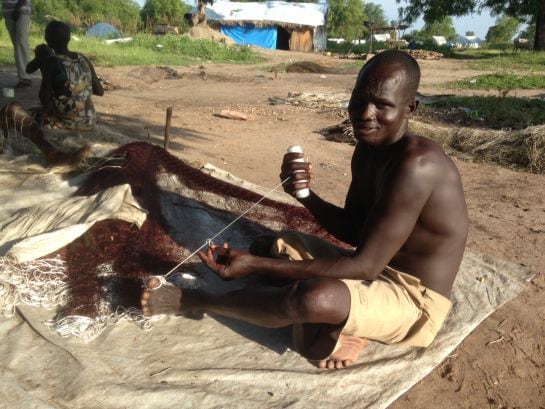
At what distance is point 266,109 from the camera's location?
344 inches

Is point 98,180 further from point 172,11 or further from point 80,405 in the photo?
point 172,11

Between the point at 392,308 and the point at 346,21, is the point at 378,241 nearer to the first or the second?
the point at 392,308

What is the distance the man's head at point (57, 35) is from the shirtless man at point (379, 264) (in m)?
3.22

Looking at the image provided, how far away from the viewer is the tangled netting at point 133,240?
234cm

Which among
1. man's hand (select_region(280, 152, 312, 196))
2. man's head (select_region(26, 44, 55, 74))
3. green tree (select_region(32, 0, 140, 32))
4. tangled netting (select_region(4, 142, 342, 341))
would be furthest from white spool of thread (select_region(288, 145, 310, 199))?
green tree (select_region(32, 0, 140, 32))

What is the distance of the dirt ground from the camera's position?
2.18 meters

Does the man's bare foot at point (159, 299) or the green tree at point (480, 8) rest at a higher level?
the green tree at point (480, 8)

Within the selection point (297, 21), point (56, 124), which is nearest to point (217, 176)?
point (56, 124)

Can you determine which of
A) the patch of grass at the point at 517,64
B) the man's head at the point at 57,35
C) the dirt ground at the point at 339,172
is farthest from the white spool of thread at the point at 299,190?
the patch of grass at the point at 517,64

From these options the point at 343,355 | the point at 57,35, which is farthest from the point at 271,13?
the point at 343,355

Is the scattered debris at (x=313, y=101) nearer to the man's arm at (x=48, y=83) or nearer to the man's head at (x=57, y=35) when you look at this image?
Result: the man's head at (x=57, y=35)

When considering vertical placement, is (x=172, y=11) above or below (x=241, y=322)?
above

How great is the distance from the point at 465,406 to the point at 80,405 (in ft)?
4.91

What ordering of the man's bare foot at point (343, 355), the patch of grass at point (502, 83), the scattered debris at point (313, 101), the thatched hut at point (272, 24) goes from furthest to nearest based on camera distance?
the thatched hut at point (272, 24)
the patch of grass at point (502, 83)
the scattered debris at point (313, 101)
the man's bare foot at point (343, 355)
